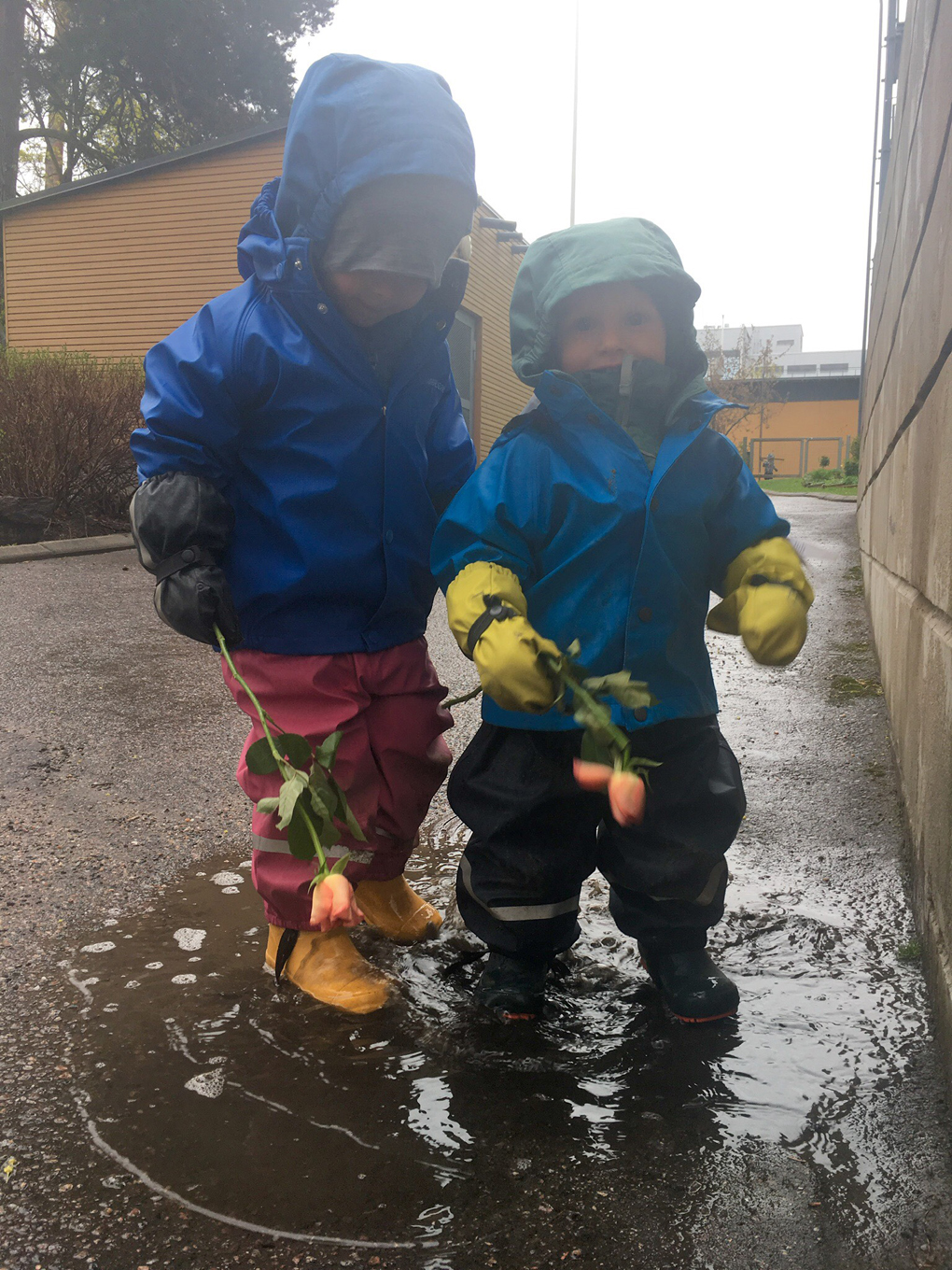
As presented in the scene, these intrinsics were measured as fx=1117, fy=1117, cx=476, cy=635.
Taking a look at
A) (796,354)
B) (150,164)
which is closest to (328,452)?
(150,164)

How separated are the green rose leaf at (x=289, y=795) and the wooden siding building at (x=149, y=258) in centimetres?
1554

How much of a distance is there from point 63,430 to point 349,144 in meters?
9.27

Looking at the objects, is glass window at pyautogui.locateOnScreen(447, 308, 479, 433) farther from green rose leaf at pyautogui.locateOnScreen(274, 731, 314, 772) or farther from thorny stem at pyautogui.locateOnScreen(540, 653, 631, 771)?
thorny stem at pyautogui.locateOnScreen(540, 653, 631, 771)

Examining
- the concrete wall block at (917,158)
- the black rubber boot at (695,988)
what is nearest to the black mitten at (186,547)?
the black rubber boot at (695,988)

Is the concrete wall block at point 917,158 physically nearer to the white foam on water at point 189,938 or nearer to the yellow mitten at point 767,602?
the yellow mitten at point 767,602

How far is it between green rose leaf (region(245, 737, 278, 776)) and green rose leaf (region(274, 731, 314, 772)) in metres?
0.02

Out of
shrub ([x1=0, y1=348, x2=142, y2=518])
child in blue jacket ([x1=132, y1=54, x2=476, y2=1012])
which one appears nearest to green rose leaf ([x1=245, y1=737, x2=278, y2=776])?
child in blue jacket ([x1=132, y1=54, x2=476, y2=1012])

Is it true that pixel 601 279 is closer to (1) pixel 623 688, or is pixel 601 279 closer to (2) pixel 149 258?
(1) pixel 623 688

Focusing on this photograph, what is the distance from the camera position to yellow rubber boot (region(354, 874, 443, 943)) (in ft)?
8.34

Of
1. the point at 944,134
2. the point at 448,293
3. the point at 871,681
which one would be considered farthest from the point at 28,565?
the point at 944,134

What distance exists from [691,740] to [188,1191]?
115 centimetres

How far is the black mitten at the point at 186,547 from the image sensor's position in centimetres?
211

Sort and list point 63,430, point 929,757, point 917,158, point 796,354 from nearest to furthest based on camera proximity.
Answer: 1. point 929,757
2. point 917,158
3. point 63,430
4. point 796,354

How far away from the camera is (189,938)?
2.48 meters
